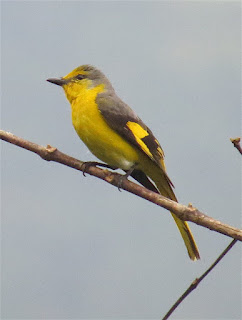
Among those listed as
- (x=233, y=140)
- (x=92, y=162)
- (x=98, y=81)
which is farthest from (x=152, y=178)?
(x=233, y=140)

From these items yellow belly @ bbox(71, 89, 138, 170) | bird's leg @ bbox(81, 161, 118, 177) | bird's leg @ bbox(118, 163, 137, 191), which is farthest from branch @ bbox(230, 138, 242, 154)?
yellow belly @ bbox(71, 89, 138, 170)

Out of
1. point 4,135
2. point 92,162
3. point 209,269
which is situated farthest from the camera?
point 92,162

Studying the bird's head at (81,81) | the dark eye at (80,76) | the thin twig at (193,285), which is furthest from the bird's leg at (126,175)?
the thin twig at (193,285)

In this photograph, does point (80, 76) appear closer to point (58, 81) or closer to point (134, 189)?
point (58, 81)

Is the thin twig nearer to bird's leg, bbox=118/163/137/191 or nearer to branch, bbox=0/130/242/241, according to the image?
branch, bbox=0/130/242/241

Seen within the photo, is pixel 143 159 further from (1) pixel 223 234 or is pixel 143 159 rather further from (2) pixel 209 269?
(2) pixel 209 269

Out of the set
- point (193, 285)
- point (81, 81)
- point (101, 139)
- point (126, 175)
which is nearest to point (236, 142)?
point (193, 285)

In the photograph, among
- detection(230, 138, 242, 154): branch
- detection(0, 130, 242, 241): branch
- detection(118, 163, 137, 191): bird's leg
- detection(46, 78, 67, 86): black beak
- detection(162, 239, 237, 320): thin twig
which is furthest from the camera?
detection(46, 78, 67, 86): black beak
